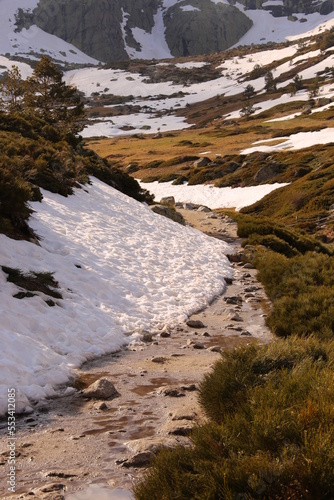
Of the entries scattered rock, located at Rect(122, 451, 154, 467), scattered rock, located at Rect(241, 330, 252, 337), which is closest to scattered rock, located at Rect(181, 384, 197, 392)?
scattered rock, located at Rect(122, 451, 154, 467)

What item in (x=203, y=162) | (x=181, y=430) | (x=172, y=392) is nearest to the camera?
(x=181, y=430)

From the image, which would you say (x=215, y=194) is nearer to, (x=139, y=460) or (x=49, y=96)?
(x=49, y=96)

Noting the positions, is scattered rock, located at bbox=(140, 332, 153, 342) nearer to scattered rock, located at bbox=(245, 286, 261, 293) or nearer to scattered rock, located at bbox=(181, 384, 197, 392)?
scattered rock, located at bbox=(181, 384, 197, 392)

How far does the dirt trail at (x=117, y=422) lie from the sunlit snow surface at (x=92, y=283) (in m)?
Result: 0.48

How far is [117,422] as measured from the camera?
18.3 feet

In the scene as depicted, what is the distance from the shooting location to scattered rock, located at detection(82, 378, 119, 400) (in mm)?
6312

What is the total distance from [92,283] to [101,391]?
5092 millimetres

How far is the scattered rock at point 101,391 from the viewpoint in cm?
631

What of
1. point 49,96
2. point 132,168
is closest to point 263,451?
point 49,96

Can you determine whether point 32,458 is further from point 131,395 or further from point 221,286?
point 221,286

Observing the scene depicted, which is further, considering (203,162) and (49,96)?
(203,162)

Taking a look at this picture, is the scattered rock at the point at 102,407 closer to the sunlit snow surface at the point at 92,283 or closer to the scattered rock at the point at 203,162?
the sunlit snow surface at the point at 92,283

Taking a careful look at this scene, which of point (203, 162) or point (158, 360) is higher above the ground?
point (203, 162)

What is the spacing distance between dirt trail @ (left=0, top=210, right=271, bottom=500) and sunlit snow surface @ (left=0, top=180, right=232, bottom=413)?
0.48 m
